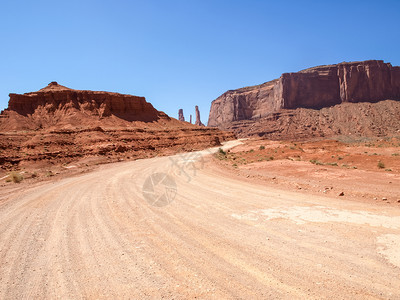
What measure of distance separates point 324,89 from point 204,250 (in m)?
127

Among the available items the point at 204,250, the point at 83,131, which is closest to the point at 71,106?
the point at 83,131

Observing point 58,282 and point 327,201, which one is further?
point 327,201

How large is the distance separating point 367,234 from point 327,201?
103 inches

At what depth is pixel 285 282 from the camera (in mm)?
3012

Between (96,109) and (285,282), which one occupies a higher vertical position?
(96,109)

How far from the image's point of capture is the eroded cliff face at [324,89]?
100m

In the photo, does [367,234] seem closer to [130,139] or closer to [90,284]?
[90,284]

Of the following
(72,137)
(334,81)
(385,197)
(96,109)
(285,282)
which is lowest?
(385,197)

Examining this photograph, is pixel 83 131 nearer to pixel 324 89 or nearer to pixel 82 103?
pixel 82 103

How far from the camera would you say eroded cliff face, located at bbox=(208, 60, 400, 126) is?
329 ft

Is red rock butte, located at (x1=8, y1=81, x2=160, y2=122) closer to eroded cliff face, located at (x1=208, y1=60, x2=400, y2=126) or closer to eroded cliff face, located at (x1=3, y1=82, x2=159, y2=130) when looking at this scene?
eroded cliff face, located at (x1=3, y1=82, x2=159, y2=130)

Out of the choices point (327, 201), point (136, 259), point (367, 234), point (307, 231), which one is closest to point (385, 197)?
point (327, 201)

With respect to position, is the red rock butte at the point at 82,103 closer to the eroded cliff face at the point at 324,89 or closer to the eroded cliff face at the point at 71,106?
the eroded cliff face at the point at 71,106

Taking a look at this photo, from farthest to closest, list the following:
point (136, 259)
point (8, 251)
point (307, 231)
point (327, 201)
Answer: point (327, 201)
point (307, 231)
point (8, 251)
point (136, 259)
